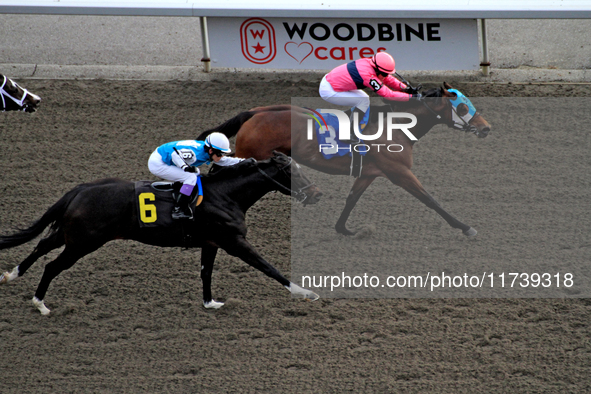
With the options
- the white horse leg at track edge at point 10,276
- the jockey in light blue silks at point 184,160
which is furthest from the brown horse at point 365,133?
the white horse leg at track edge at point 10,276

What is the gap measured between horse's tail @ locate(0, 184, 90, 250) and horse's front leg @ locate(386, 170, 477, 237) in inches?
141

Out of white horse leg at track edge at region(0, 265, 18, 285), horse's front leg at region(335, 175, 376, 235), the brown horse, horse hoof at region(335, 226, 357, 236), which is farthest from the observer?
horse hoof at region(335, 226, 357, 236)

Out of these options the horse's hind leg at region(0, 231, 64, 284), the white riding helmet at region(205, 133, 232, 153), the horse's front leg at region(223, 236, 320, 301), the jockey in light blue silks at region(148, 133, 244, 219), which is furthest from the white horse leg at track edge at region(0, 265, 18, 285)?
the white riding helmet at region(205, 133, 232, 153)

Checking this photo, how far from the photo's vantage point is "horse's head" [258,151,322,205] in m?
6.16

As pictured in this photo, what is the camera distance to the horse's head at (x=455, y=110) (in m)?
7.80

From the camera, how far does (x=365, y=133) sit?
7.62 meters

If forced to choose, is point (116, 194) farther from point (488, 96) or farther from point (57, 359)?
point (488, 96)

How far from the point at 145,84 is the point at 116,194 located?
17.4ft

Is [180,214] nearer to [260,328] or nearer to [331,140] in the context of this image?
[260,328]

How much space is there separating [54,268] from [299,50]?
20.3 ft

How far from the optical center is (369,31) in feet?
35.7

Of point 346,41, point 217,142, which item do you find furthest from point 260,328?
point 346,41

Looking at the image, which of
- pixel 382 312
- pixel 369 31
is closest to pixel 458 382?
pixel 382 312

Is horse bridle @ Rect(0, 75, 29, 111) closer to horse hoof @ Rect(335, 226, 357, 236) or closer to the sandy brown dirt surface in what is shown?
the sandy brown dirt surface
